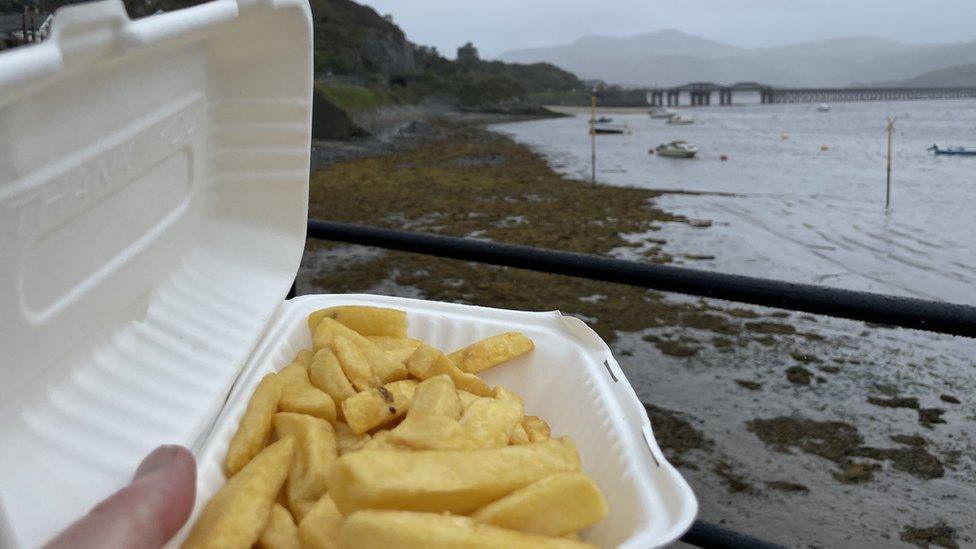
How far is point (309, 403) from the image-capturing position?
176 cm

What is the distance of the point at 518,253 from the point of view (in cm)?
247

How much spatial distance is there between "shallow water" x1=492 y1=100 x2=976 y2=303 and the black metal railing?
1672 centimetres

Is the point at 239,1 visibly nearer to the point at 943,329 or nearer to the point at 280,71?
the point at 280,71

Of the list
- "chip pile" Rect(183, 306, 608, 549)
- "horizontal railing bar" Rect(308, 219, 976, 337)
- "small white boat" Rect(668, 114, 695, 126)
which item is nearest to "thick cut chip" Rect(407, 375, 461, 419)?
"chip pile" Rect(183, 306, 608, 549)

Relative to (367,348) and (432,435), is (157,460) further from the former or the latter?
(367,348)

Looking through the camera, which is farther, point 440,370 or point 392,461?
point 440,370

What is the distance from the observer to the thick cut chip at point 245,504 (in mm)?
1354

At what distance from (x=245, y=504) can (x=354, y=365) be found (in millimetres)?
489

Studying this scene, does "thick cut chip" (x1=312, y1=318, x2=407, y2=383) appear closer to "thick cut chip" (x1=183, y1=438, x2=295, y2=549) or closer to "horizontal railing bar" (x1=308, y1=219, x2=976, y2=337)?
"thick cut chip" (x1=183, y1=438, x2=295, y2=549)

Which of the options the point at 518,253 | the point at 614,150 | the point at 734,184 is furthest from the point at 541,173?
the point at 518,253

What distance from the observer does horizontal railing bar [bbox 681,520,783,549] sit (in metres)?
1.80

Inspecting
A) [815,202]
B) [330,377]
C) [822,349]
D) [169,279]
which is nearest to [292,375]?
[330,377]

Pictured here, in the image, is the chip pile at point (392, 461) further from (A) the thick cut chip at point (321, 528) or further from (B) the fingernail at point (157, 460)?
(B) the fingernail at point (157, 460)

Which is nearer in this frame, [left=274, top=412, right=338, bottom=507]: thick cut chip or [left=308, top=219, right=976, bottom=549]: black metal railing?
[left=274, top=412, right=338, bottom=507]: thick cut chip
